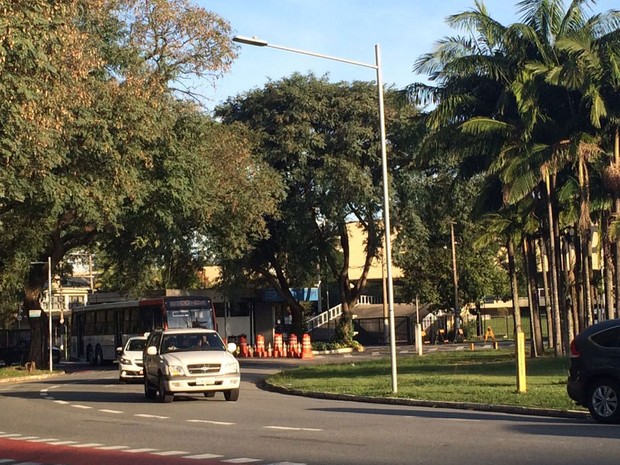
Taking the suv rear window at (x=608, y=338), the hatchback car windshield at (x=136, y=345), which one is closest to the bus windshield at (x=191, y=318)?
the hatchback car windshield at (x=136, y=345)

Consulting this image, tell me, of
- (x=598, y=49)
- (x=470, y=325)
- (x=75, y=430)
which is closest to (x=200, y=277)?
(x=470, y=325)

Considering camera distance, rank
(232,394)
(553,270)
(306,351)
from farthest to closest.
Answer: (306,351) < (553,270) < (232,394)

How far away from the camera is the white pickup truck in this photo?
2173 cm

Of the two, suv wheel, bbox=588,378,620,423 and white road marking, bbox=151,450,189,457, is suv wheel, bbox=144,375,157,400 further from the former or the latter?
suv wheel, bbox=588,378,620,423

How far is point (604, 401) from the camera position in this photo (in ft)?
51.5

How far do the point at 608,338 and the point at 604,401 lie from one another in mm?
1087

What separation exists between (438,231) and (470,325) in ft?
57.2

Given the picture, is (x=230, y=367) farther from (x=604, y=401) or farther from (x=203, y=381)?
(x=604, y=401)

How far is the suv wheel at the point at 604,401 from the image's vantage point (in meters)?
15.5

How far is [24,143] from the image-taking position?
21422 mm

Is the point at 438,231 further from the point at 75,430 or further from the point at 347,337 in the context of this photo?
the point at 75,430

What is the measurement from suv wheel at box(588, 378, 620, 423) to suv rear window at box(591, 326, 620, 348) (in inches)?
24.4

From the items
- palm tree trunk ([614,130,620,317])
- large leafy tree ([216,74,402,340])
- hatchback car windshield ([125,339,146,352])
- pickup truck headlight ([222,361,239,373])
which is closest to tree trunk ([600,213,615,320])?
palm tree trunk ([614,130,620,317])

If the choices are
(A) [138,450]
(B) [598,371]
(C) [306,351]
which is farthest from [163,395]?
(C) [306,351]
